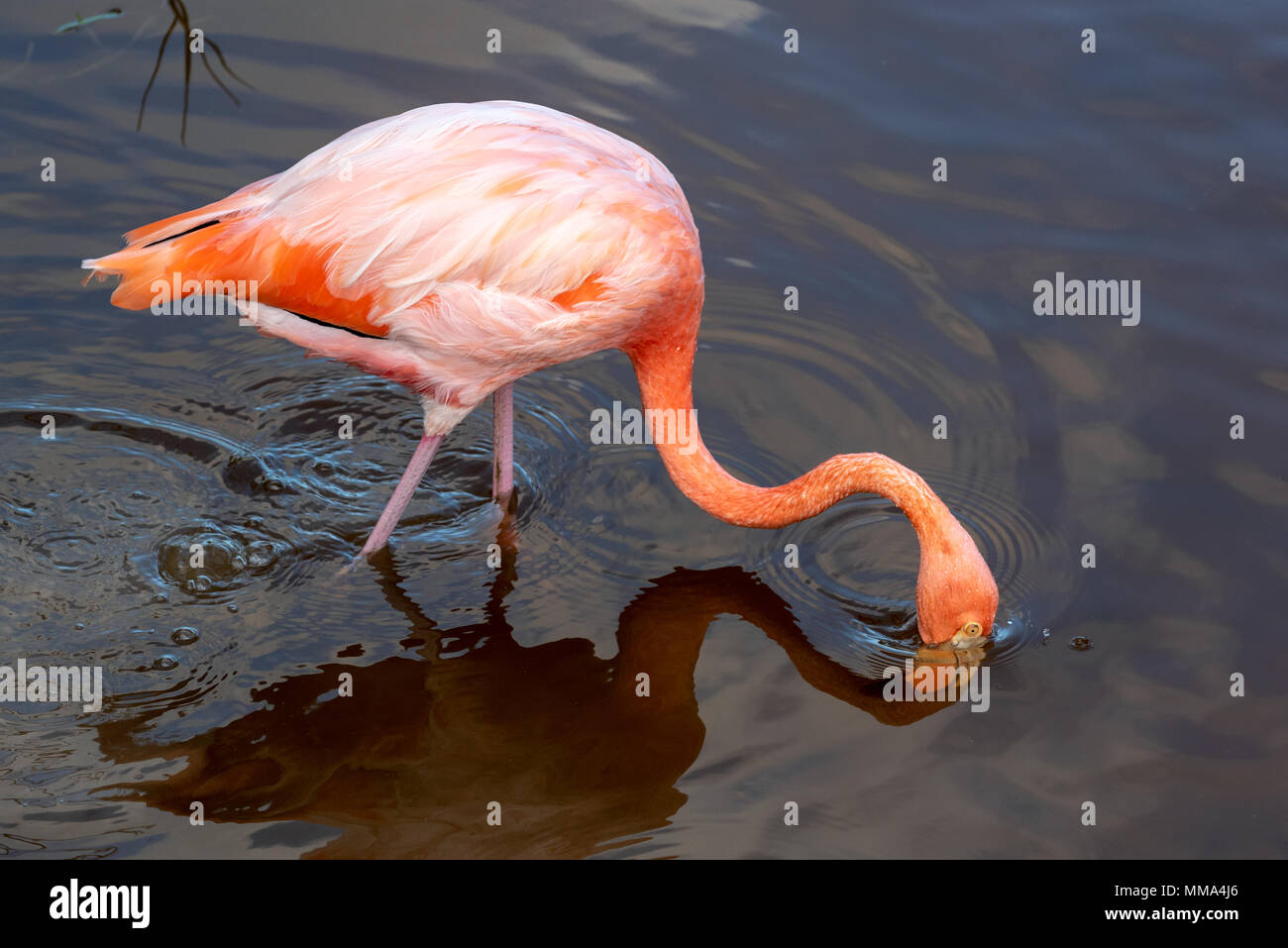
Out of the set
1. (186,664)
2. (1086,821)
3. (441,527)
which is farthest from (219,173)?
(1086,821)

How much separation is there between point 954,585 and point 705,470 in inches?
43.7

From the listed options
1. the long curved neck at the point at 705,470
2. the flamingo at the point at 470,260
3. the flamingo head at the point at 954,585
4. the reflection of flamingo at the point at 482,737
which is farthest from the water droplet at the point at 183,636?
the flamingo head at the point at 954,585

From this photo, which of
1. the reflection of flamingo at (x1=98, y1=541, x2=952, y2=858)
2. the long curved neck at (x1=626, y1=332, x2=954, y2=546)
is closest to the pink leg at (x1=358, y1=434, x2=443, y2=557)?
the reflection of flamingo at (x1=98, y1=541, x2=952, y2=858)

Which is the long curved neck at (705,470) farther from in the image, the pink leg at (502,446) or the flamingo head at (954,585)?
the pink leg at (502,446)

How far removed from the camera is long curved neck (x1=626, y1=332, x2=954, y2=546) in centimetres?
546

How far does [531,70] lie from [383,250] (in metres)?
3.47

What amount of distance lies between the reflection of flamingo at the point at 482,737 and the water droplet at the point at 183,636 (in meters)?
0.32

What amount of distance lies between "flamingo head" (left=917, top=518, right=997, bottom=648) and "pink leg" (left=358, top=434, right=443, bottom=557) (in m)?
1.93

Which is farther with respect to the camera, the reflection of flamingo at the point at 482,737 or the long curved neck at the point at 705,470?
the long curved neck at the point at 705,470

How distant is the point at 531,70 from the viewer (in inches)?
323

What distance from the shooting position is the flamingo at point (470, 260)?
511 cm

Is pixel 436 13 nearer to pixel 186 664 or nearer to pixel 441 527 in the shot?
pixel 441 527

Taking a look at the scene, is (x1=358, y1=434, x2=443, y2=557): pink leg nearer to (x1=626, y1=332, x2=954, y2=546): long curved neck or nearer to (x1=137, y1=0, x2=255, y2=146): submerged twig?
(x1=626, y1=332, x2=954, y2=546): long curved neck
